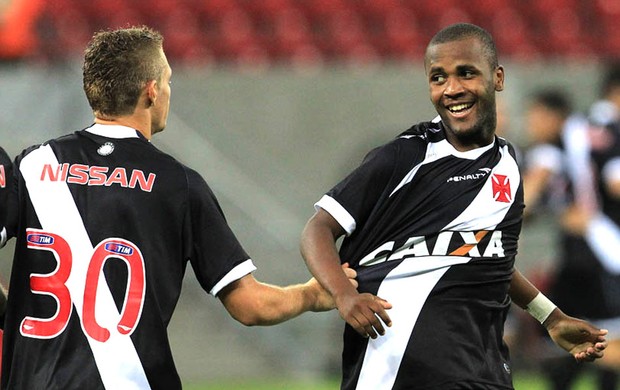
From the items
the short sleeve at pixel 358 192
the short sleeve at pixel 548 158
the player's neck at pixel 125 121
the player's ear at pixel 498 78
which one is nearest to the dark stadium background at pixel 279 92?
the short sleeve at pixel 548 158

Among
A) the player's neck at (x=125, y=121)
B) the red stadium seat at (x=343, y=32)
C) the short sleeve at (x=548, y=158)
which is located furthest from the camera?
the red stadium seat at (x=343, y=32)

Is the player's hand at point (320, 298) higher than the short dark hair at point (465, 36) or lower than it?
lower

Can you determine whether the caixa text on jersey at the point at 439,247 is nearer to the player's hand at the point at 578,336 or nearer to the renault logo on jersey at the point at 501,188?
the renault logo on jersey at the point at 501,188

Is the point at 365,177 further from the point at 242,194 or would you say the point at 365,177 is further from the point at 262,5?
the point at 262,5

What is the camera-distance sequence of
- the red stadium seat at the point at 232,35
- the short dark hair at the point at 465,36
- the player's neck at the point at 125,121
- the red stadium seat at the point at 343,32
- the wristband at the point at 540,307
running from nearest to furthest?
the player's neck at the point at 125,121 → the short dark hair at the point at 465,36 → the wristband at the point at 540,307 → the red stadium seat at the point at 232,35 → the red stadium seat at the point at 343,32

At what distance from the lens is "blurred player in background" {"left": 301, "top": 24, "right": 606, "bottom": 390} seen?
436 cm

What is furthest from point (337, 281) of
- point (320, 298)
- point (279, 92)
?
point (279, 92)

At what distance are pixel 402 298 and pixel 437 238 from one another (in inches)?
9.8

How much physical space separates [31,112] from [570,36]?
654 cm

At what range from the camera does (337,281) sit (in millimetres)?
4234

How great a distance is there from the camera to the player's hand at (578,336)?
4.75 metres

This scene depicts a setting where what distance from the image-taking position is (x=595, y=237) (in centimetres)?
803

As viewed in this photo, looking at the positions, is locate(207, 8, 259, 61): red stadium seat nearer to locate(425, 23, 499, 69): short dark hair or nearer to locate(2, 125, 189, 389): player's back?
locate(425, 23, 499, 69): short dark hair

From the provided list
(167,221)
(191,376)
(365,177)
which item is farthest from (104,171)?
(191,376)
